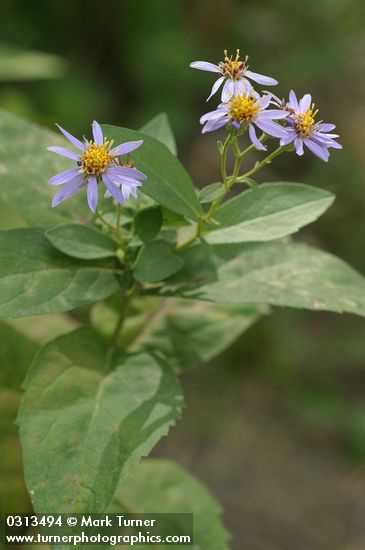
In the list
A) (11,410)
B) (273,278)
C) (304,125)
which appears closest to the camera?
(304,125)

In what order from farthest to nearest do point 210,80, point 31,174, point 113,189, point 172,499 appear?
point 210,80
point 172,499
point 31,174
point 113,189

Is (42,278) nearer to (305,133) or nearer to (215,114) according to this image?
(215,114)

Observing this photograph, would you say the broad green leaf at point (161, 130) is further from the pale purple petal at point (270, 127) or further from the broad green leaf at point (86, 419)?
the broad green leaf at point (86, 419)

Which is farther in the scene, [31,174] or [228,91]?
[31,174]

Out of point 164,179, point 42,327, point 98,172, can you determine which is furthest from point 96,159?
point 42,327

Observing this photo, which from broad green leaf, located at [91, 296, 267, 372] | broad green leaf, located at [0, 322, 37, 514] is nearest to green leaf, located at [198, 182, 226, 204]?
broad green leaf, located at [91, 296, 267, 372]

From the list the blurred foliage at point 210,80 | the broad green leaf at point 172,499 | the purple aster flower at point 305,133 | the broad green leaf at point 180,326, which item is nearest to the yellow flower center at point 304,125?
the purple aster flower at point 305,133

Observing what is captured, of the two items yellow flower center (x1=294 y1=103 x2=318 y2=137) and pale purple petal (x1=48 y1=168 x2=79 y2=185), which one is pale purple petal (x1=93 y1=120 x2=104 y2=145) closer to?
pale purple petal (x1=48 y1=168 x2=79 y2=185)
